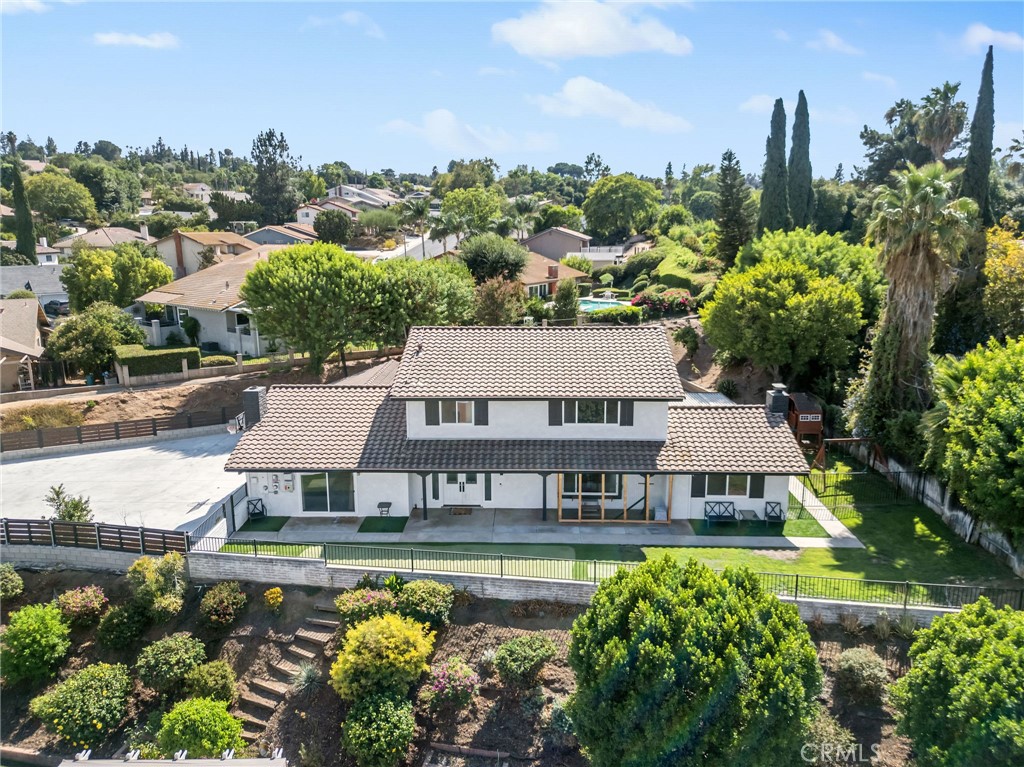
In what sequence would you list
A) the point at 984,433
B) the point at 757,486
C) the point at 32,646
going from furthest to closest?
the point at 757,486
the point at 32,646
the point at 984,433

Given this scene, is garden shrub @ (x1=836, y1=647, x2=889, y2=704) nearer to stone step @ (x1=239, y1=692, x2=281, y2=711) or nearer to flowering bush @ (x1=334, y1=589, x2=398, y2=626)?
flowering bush @ (x1=334, y1=589, x2=398, y2=626)

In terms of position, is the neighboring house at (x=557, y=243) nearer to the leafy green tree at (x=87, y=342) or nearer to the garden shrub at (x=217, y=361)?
the garden shrub at (x=217, y=361)

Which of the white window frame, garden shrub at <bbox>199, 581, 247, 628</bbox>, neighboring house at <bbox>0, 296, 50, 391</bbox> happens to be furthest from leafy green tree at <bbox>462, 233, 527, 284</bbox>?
garden shrub at <bbox>199, 581, 247, 628</bbox>

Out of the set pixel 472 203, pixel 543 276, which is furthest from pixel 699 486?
pixel 472 203

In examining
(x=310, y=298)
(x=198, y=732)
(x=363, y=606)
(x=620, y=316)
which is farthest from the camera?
(x=620, y=316)

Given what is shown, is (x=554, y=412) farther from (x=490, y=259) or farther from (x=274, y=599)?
(x=490, y=259)

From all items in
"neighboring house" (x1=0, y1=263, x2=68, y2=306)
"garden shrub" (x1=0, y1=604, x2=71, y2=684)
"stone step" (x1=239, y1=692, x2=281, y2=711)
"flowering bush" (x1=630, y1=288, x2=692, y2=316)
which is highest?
"neighboring house" (x1=0, y1=263, x2=68, y2=306)
